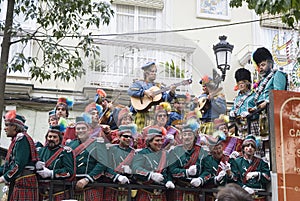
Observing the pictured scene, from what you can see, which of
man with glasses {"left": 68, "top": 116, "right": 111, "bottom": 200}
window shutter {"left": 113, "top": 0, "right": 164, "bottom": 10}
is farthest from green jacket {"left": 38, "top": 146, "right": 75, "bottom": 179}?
window shutter {"left": 113, "top": 0, "right": 164, "bottom": 10}

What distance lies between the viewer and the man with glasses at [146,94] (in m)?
6.39

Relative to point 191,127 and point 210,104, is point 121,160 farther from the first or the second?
point 210,104

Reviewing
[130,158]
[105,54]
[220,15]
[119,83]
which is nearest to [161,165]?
[130,158]

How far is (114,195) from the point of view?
5.56 meters

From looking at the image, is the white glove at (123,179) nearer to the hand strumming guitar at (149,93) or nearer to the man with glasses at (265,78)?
the hand strumming guitar at (149,93)

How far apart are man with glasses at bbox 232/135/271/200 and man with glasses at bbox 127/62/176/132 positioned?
3.95 ft

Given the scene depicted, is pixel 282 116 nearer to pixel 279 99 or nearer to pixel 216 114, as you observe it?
pixel 279 99

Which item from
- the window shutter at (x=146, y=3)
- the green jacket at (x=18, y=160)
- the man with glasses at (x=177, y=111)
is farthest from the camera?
the window shutter at (x=146, y=3)

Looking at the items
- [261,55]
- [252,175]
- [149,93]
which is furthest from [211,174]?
[261,55]

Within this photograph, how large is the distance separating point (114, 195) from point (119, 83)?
1457 millimetres

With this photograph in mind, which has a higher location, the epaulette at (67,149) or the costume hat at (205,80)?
the costume hat at (205,80)

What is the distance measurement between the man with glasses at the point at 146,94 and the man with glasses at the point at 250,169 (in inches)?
47.4

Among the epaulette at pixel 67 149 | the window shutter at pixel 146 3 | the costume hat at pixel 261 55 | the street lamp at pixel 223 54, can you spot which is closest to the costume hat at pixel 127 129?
the epaulette at pixel 67 149

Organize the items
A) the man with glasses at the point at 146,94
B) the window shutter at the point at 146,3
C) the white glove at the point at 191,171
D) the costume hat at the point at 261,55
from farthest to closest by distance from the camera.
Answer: the window shutter at the point at 146,3 → the costume hat at the point at 261,55 → the man with glasses at the point at 146,94 → the white glove at the point at 191,171
